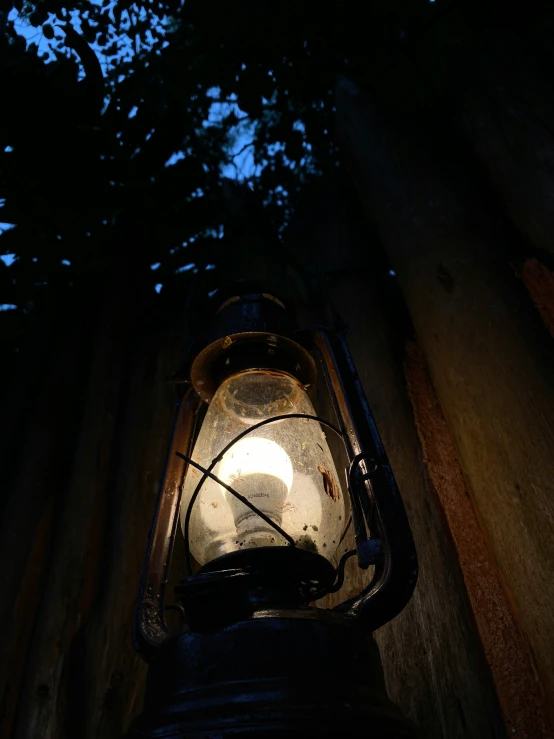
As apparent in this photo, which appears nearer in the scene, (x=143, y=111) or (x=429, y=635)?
(x=429, y=635)

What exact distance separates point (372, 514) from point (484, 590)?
386 mm

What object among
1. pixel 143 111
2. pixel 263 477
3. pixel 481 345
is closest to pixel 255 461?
pixel 263 477

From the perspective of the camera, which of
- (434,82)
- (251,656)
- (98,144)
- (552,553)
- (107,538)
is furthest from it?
(98,144)

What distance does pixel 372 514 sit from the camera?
2.96 feet

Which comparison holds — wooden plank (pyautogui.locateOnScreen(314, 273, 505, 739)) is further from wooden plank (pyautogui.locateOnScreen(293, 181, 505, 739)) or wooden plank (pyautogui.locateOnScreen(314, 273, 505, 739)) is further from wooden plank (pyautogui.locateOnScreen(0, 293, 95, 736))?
wooden plank (pyautogui.locateOnScreen(0, 293, 95, 736))

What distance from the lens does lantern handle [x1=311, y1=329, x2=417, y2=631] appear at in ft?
2.67

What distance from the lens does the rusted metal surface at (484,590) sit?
36.6 inches

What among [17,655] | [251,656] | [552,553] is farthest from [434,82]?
[17,655]

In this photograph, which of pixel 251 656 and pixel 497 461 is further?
pixel 497 461

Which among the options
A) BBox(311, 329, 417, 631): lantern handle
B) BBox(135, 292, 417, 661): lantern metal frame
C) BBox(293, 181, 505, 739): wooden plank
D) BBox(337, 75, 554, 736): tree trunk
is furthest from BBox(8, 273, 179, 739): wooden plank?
BBox(337, 75, 554, 736): tree trunk

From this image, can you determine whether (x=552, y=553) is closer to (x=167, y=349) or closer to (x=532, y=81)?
(x=532, y=81)

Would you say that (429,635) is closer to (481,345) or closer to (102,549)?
(481,345)

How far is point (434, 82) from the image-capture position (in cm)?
198

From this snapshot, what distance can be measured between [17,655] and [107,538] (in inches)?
13.7
